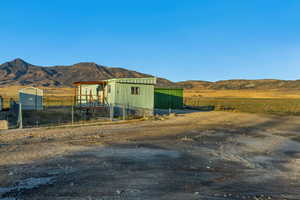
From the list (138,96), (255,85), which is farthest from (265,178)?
(255,85)

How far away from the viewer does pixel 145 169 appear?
6.82m

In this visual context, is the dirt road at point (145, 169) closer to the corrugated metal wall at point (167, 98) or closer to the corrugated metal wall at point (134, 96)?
the corrugated metal wall at point (134, 96)

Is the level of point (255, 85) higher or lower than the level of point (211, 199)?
higher

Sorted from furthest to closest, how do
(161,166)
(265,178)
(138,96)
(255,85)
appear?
(255,85) < (138,96) < (161,166) < (265,178)

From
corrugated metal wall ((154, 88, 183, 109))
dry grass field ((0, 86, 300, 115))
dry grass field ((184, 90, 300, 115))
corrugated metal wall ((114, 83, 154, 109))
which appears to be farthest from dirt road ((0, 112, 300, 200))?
corrugated metal wall ((154, 88, 183, 109))

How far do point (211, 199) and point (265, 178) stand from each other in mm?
2287

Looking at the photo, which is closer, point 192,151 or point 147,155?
point 147,155

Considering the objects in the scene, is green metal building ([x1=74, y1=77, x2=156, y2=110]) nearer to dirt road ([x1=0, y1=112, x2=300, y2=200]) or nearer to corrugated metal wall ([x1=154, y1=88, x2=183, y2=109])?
corrugated metal wall ([x1=154, y1=88, x2=183, y2=109])

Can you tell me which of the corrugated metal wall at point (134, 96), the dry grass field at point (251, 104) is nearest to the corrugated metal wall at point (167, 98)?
the dry grass field at point (251, 104)

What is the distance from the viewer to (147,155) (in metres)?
8.49

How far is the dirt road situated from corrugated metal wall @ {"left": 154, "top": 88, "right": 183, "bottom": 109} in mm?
22930

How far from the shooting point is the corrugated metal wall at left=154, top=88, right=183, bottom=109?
34.5 meters

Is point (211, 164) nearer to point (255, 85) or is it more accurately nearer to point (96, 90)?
point (96, 90)

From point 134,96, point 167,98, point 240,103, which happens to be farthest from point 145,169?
point 240,103
